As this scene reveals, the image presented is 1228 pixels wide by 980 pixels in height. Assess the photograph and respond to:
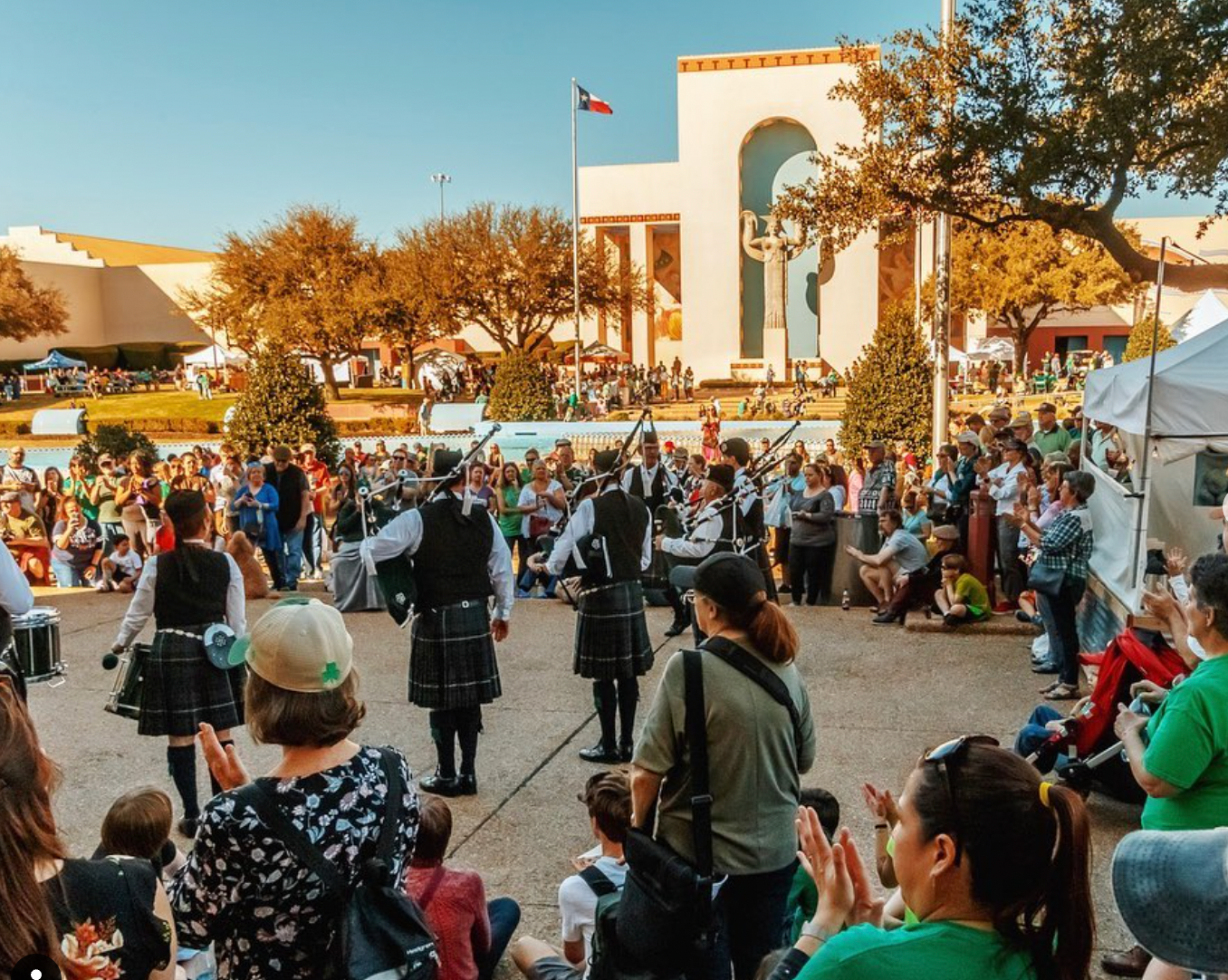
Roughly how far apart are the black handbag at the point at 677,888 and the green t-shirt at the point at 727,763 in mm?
33

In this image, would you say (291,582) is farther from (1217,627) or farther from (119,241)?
(119,241)

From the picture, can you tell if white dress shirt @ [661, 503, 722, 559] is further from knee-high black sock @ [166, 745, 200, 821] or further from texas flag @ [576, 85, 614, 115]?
texas flag @ [576, 85, 614, 115]

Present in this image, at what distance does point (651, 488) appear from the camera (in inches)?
383

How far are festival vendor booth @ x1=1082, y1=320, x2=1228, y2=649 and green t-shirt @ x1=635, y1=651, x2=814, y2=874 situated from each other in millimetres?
4676

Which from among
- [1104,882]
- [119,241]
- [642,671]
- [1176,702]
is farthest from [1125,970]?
[119,241]

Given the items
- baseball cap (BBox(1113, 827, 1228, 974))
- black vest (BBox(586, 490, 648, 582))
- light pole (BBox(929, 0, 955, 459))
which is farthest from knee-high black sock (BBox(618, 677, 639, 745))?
light pole (BBox(929, 0, 955, 459))

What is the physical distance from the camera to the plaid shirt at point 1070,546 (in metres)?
7.26

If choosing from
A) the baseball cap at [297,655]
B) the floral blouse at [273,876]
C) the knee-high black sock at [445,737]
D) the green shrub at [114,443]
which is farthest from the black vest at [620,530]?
the green shrub at [114,443]

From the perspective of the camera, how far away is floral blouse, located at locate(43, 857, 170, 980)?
6.32ft

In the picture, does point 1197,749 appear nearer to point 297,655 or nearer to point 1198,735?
point 1198,735

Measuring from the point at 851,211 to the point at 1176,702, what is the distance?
9345mm

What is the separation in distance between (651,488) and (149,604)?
198 inches

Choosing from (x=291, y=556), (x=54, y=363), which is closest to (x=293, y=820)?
(x=291, y=556)

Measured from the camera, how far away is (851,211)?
1180 centimetres
